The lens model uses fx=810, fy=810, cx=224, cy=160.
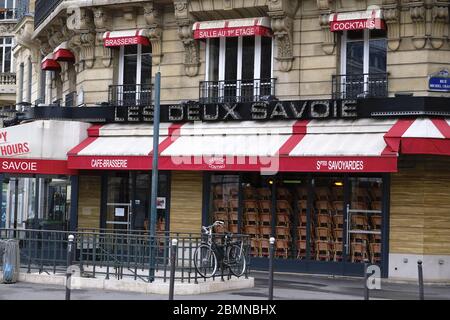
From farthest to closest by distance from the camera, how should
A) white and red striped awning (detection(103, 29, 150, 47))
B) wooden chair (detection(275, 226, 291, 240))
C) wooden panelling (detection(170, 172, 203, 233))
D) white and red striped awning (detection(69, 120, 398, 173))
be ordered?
white and red striped awning (detection(103, 29, 150, 47)), wooden panelling (detection(170, 172, 203, 233)), wooden chair (detection(275, 226, 291, 240)), white and red striped awning (detection(69, 120, 398, 173))

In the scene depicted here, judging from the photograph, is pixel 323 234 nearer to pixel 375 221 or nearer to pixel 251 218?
pixel 375 221

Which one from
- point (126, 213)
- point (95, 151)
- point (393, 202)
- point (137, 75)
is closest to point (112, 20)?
point (137, 75)

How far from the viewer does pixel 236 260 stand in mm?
17719

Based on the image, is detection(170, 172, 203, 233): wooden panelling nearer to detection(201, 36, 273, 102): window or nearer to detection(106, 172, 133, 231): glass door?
detection(106, 172, 133, 231): glass door

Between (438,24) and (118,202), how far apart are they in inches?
425

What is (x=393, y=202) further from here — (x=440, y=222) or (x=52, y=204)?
(x=52, y=204)

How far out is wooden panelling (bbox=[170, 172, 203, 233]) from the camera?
23.3 meters

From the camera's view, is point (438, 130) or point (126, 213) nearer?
point (438, 130)

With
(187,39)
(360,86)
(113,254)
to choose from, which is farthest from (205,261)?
(187,39)

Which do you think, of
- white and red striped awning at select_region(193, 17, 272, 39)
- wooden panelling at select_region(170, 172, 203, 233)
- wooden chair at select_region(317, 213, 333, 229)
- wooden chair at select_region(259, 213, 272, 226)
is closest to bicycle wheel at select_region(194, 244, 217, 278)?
wooden chair at select_region(317, 213, 333, 229)

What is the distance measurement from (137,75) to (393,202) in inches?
352

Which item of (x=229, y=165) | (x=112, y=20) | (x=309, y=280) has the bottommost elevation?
(x=309, y=280)

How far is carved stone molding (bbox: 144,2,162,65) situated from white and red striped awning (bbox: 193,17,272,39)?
62.6 inches

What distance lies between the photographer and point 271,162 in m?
21.2
